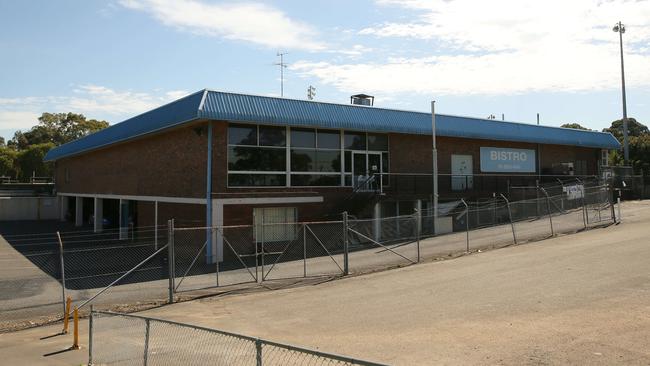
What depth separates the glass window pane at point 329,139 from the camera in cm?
2406

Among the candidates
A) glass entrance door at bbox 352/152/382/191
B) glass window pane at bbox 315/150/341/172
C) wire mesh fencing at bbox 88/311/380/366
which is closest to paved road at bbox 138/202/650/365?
wire mesh fencing at bbox 88/311/380/366

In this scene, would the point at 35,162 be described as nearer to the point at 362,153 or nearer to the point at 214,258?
the point at 362,153

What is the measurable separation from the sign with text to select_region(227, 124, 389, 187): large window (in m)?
8.84

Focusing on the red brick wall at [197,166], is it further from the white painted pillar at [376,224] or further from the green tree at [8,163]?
the green tree at [8,163]

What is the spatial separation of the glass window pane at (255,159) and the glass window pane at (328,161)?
1793 mm

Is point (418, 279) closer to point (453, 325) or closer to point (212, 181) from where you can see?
point (453, 325)

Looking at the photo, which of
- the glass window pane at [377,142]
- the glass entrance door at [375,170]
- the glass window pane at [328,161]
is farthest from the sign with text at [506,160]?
the glass window pane at [328,161]

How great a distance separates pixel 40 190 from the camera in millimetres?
56562

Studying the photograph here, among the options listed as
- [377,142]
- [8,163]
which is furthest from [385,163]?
[8,163]

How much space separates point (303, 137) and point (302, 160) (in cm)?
104

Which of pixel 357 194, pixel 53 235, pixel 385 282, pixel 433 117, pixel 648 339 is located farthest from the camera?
pixel 53 235

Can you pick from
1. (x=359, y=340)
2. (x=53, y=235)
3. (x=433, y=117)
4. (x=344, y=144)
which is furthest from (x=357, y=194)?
(x=53, y=235)

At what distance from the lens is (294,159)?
76.3ft

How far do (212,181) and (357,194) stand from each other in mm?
6678
